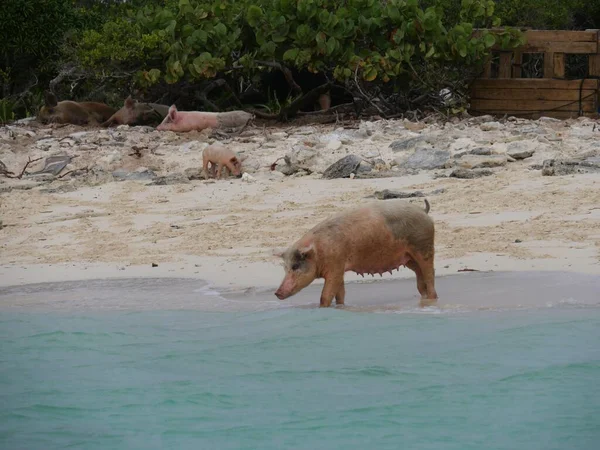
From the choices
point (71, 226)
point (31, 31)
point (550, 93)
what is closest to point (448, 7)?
point (550, 93)

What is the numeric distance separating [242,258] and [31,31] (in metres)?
11.3

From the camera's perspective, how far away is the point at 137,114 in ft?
60.9

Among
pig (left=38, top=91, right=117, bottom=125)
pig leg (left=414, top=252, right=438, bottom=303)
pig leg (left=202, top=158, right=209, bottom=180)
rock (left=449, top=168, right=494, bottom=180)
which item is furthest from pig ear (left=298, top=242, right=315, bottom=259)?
pig (left=38, top=91, right=117, bottom=125)

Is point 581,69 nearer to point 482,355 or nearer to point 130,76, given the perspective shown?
point 130,76

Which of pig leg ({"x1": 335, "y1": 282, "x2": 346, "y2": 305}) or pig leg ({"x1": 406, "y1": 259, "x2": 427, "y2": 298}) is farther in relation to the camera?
pig leg ({"x1": 406, "y1": 259, "x2": 427, "y2": 298})

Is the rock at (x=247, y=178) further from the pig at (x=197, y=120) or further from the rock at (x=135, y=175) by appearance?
the pig at (x=197, y=120)

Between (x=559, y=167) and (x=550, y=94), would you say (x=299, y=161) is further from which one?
(x=550, y=94)

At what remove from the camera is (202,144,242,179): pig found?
14.0 meters

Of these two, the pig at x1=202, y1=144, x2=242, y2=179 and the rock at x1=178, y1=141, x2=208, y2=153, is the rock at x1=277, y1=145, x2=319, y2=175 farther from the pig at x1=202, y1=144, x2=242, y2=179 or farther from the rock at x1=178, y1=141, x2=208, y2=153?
the rock at x1=178, y1=141, x2=208, y2=153

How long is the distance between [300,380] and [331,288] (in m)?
0.88

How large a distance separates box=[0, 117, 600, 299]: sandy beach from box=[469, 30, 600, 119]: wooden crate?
797 millimetres

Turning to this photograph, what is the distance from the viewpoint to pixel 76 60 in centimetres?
1916

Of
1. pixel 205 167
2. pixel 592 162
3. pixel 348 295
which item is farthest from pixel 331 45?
pixel 348 295

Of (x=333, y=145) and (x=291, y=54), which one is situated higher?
(x=291, y=54)
